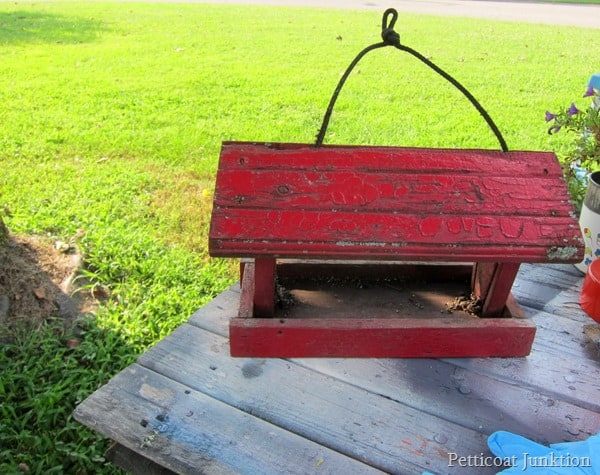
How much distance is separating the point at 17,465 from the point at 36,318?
2.40 ft

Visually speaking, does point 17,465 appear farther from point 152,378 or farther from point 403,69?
point 403,69

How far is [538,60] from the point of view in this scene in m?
6.92

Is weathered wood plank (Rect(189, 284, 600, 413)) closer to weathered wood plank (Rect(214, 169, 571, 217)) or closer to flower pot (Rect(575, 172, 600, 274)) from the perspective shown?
flower pot (Rect(575, 172, 600, 274))

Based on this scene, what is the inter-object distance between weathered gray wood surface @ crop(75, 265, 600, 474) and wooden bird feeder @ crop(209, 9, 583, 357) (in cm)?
7

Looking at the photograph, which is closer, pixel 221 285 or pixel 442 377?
pixel 442 377

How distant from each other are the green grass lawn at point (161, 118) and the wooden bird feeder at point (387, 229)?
3.38 ft

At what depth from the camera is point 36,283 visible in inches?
99.5

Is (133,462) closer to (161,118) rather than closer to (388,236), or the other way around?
(388,236)

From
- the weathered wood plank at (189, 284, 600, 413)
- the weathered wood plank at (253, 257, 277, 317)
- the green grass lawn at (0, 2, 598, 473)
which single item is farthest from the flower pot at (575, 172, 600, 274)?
the green grass lawn at (0, 2, 598, 473)

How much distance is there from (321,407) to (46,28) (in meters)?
7.58

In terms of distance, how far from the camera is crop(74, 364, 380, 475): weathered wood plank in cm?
121

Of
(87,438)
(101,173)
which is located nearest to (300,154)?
(87,438)

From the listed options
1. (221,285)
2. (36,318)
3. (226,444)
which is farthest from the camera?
(221,285)

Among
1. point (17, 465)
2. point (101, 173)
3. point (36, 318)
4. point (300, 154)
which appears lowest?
point (17, 465)
